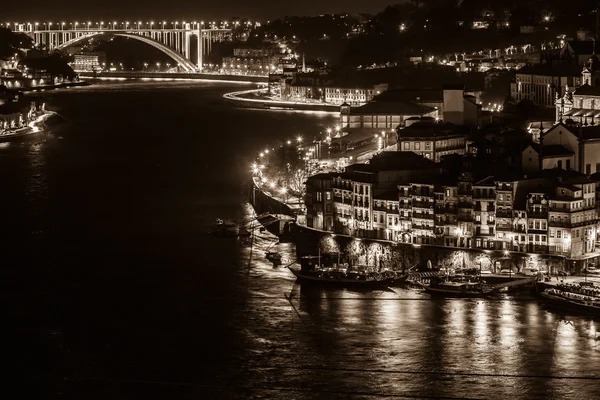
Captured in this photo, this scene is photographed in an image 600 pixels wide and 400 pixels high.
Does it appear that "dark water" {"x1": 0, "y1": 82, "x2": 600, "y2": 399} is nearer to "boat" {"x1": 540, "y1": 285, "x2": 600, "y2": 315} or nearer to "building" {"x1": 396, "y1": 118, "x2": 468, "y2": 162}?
"boat" {"x1": 540, "y1": 285, "x2": 600, "y2": 315}

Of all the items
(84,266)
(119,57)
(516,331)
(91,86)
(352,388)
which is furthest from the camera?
(119,57)

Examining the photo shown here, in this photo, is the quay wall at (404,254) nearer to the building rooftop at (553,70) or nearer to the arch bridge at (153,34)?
the building rooftop at (553,70)

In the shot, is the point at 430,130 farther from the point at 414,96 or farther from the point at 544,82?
the point at 414,96

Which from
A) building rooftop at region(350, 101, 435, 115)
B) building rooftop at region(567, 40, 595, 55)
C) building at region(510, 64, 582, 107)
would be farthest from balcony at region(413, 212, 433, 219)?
building rooftop at region(567, 40, 595, 55)

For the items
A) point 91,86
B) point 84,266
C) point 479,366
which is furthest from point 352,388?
point 91,86

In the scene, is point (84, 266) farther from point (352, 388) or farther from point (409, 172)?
point (352, 388)

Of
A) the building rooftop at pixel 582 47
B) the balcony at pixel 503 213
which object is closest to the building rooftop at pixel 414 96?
the building rooftop at pixel 582 47
